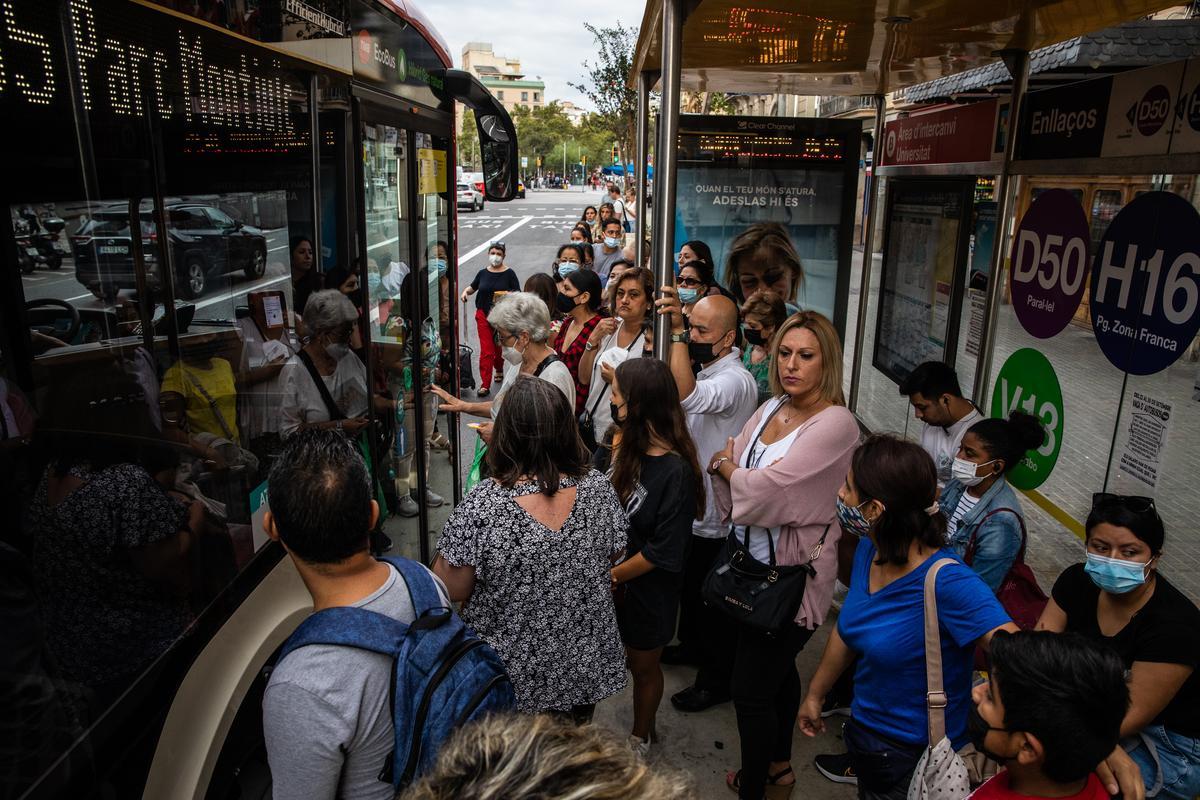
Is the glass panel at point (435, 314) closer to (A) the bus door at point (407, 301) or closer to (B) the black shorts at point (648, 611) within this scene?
(A) the bus door at point (407, 301)

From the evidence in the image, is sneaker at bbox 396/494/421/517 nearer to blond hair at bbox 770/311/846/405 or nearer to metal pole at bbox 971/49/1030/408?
blond hair at bbox 770/311/846/405

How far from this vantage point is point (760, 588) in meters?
3.14

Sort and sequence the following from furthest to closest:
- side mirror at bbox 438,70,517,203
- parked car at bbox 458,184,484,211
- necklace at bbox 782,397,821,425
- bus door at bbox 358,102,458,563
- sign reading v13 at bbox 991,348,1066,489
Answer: parked car at bbox 458,184,484,211
side mirror at bbox 438,70,517,203
sign reading v13 at bbox 991,348,1066,489
bus door at bbox 358,102,458,563
necklace at bbox 782,397,821,425

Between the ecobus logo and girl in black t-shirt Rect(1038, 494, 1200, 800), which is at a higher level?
the ecobus logo

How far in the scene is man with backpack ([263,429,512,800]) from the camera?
5.56 ft

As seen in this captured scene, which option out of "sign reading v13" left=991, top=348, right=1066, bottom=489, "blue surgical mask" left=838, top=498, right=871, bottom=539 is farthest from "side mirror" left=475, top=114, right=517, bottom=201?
"blue surgical mask" left=838, top=498, right=871, bottom=539

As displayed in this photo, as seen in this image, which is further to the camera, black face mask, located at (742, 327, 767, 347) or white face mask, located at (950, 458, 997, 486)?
black face mask, located at (742, 327, 767, 347)

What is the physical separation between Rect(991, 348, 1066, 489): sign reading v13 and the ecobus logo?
50.8 inches

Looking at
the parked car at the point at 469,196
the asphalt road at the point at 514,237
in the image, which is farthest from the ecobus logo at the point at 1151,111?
the parked car at the point at 469,196

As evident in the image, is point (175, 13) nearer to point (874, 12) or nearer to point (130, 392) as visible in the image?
point (130, 392)

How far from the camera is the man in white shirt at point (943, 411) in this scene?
4.10 metres

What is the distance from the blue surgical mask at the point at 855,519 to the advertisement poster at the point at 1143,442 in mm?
1829

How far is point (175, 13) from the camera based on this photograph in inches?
86.2

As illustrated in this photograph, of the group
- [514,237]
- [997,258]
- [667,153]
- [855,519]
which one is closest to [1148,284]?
[997,258]
